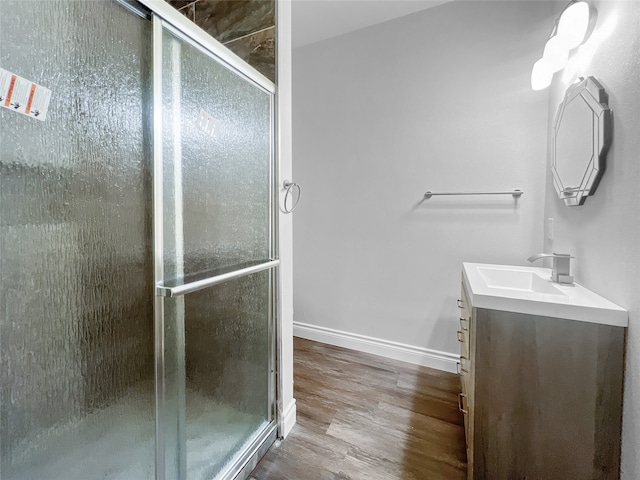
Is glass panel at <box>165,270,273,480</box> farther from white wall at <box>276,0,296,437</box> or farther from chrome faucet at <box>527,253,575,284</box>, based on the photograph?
chrome faucet at <box>527,253,575,284</box>

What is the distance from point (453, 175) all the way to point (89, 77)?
79.2 inches

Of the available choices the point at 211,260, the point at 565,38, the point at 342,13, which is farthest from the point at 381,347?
the point at 342,13

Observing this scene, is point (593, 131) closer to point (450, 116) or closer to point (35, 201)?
point (450, 116)

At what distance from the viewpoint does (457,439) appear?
146 centimetres

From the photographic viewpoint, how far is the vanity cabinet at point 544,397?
91 cm

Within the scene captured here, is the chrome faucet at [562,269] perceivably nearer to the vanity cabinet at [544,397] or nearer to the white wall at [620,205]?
the white wall at [620,205]

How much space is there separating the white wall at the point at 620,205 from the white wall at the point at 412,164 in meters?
0.61

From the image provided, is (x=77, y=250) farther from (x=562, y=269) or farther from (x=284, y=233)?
(x=562, y=269)

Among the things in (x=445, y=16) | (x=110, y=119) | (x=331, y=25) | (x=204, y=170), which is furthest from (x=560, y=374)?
(x=331, y=25)

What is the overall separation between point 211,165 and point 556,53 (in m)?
1.78

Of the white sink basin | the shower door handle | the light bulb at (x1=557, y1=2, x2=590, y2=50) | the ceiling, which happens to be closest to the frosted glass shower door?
the shower door handle

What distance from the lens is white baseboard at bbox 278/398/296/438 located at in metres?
1.45

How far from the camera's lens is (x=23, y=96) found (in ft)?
2.18

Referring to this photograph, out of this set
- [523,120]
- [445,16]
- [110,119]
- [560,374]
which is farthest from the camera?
[445,16]
